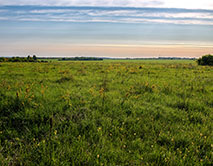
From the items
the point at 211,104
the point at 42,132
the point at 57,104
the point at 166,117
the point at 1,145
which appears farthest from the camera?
the point at 211,104

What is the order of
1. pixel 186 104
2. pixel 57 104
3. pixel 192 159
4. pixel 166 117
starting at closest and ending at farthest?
pixel 192 159 < pixel 166 117 < pixel 57 104 < pixel 186 104

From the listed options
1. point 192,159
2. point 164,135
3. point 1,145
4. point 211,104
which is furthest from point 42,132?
point 211,104

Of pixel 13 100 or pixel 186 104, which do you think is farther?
pixel 186 104

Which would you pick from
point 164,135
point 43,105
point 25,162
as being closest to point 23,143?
point 25,162

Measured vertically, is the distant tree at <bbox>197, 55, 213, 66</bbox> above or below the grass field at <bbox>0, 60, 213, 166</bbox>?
above

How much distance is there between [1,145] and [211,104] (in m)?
6.97

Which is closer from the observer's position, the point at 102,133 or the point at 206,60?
the point at 102,133

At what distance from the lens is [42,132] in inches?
155

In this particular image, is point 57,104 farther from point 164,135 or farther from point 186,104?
point 186,104

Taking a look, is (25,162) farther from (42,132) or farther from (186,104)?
(186,104)

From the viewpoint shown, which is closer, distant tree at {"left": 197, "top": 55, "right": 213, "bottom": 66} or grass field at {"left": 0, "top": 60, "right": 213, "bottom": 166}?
grass field at {"left": 0, "top": 60, "right": 213, "bottom": 166}

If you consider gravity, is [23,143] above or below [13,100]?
below

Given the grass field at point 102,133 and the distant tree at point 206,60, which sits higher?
the distant tree at point 206,60

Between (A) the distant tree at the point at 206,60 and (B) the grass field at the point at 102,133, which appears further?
(A) the distant tree at the point at 206,60
